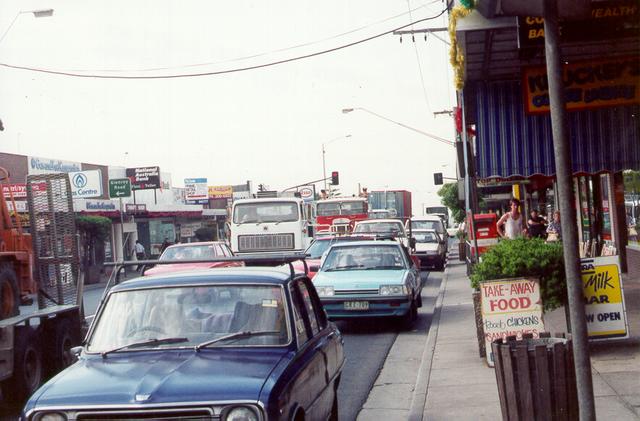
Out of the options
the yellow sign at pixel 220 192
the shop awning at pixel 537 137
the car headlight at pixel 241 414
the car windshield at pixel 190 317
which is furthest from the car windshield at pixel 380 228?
the yellow sign at pixel 220 192

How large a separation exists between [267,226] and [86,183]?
3009cm

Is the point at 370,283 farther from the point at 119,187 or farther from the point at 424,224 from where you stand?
the point at 119,187

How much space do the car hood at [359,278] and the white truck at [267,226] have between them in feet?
37.4

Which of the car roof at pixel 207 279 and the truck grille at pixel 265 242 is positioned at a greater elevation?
the car roof at pixel 207 279

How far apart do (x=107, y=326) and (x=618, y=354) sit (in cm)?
596

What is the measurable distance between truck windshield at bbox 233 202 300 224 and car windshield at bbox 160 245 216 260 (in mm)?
5985

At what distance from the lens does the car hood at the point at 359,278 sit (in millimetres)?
14477

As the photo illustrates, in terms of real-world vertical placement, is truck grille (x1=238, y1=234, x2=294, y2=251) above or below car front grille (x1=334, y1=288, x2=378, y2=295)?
above

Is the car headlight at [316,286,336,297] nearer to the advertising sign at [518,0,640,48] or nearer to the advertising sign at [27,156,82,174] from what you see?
the advertising sign at [518,0,640,48]

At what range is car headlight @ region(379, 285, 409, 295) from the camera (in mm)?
14336

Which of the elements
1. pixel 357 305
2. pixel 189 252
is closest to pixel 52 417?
pixel 357 305

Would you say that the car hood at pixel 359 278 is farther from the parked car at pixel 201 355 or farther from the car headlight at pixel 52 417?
the car headlight at pixel 52 417

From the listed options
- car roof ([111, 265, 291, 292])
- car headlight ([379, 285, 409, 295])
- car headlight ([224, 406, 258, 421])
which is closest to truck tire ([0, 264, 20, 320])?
car roof ([111, 265, 291, 292])

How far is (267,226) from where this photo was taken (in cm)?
2688
